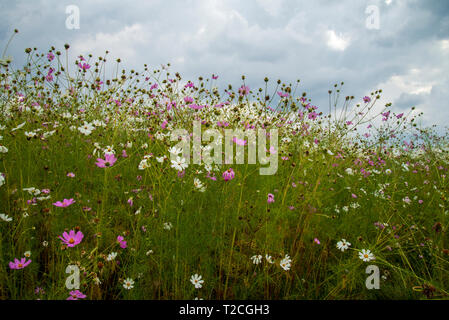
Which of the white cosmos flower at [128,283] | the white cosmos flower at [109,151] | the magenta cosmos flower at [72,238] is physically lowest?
the white cosmos flower at [128,283]

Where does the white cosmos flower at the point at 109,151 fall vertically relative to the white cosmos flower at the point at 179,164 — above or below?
above

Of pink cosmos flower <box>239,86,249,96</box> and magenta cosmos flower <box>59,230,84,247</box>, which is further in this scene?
pink cosmos flower <box>239,86,249,96</box>

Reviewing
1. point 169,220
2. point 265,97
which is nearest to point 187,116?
point 265,97

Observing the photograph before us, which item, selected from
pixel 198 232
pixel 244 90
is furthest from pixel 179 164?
pixel 244 90

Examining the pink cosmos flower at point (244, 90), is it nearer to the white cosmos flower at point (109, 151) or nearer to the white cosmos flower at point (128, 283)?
the white cosmos flower at point (109, 151)

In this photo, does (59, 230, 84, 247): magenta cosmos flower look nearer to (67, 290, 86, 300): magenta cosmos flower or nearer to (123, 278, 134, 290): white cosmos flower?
(67, 290, 86, 300): magenta cosmos flower

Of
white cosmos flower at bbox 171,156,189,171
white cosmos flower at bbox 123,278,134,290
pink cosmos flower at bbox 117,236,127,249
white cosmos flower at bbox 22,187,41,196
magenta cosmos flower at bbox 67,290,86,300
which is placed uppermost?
white cosmos flower at bbox 171,156,189,171

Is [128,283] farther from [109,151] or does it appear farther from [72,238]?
[109,151]

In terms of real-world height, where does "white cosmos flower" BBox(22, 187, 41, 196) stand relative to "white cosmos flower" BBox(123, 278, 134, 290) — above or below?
above

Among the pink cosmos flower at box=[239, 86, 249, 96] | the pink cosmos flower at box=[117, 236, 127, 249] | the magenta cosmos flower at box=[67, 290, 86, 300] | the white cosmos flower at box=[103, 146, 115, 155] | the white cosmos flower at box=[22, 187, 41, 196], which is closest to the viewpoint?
the magenta cosmos flower at box=[67, 290, 86, 300]

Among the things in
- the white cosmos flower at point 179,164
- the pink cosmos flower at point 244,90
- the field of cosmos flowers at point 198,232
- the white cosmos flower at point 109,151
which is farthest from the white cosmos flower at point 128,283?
the pink cosmos flower at point 244,90

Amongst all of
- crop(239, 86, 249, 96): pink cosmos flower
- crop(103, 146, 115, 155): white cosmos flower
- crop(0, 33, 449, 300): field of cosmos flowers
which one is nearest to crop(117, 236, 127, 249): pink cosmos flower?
crop(0, 33, 449, 300): field of cosmos flowers
